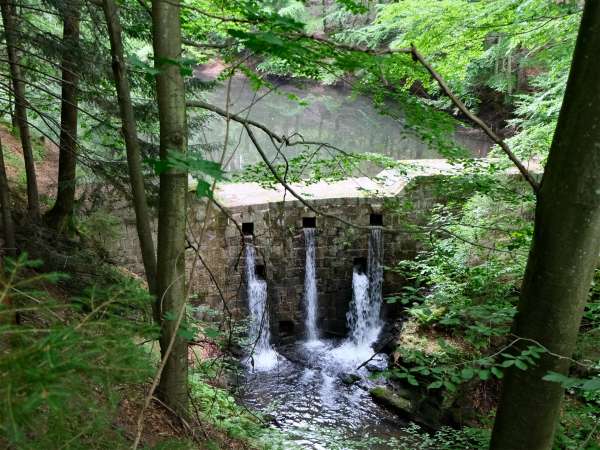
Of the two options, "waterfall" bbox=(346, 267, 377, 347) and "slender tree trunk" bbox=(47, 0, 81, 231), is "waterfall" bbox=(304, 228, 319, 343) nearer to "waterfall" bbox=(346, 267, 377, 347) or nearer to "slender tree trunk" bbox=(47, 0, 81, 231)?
"waterfall" bbox=(346, 267, 377, 347)

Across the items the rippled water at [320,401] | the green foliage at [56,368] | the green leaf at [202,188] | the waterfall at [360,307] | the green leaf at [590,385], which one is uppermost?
the green leaf at [202,188]

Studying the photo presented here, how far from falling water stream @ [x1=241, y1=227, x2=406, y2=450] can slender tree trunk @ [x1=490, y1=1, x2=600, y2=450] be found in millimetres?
4025

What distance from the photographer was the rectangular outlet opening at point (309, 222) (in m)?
10.0

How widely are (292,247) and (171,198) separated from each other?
7363 mm

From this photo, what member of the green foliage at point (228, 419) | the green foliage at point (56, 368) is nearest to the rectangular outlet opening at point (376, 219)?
the green foliage at point (228, 419)

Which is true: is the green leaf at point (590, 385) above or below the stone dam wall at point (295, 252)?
above

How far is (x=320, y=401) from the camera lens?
8227 millimetres

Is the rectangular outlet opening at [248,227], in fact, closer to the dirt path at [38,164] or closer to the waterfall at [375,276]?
the waterfall at [375,276]

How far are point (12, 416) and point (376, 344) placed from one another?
31.0ft

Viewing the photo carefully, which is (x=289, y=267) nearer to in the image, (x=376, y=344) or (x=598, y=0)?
(x=376, y=344)

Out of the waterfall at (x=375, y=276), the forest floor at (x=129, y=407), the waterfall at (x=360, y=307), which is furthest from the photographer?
the waterfall at (x=360, y=307)

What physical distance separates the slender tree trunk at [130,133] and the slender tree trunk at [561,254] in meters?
2.00

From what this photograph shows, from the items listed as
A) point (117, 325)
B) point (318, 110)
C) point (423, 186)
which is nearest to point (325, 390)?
point (423, 186)

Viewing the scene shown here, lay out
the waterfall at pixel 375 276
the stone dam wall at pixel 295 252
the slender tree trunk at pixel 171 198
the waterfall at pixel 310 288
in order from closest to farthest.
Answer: the slender tree trunk at pixel 171 198, the stone dam wall at pixel 295 252, the waterfall at pixel 310 288, the waterfall at pixel 375 276
